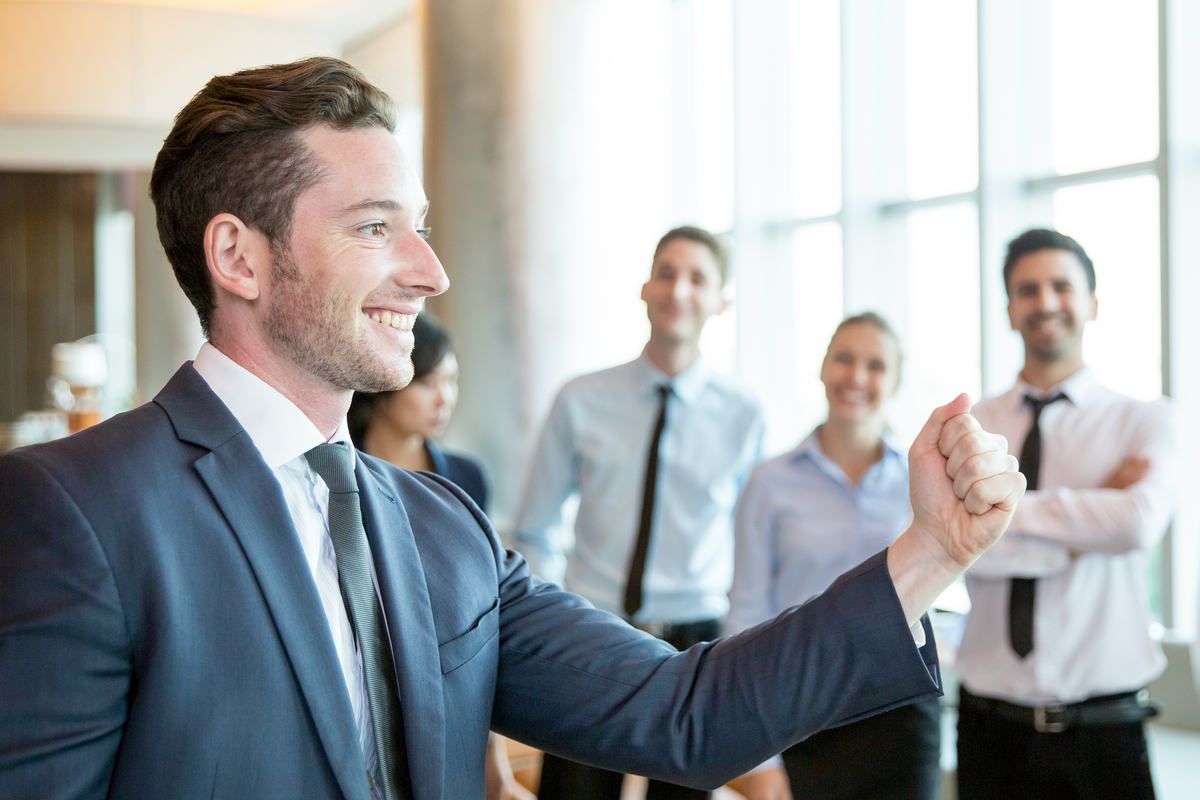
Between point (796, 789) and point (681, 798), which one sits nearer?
point (796, 789)

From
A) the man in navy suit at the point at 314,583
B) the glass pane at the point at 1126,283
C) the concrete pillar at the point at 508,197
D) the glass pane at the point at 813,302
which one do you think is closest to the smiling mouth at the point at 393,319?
the man in navy suit at the point at 314,583

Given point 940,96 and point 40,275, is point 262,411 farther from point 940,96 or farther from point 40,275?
point 40,275

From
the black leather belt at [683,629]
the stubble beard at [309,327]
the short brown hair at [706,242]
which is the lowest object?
the black leather belt at [683,629]

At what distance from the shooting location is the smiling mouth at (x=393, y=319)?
1.29 metres

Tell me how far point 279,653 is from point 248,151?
592 mm

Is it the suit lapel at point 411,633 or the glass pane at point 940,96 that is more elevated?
the glass pane at point 940,96

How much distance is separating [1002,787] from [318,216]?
2.09 metres

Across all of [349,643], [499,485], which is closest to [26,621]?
[349,643]

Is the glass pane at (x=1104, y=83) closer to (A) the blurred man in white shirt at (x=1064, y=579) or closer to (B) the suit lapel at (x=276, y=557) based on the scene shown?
(A) the blurred man in white shirt at (x=1064, y=579)

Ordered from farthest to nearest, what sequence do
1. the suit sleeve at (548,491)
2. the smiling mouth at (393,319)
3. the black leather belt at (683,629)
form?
1. the suit sleeve at (548,491)
2. the black leather belt at (683,629)
3. the smiling mouth at (393,319)

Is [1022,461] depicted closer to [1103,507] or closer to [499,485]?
[1103,507]

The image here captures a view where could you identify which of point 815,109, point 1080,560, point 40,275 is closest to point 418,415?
point 1080,560

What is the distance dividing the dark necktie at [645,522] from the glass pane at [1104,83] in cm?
233

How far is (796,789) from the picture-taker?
8.18 feet
